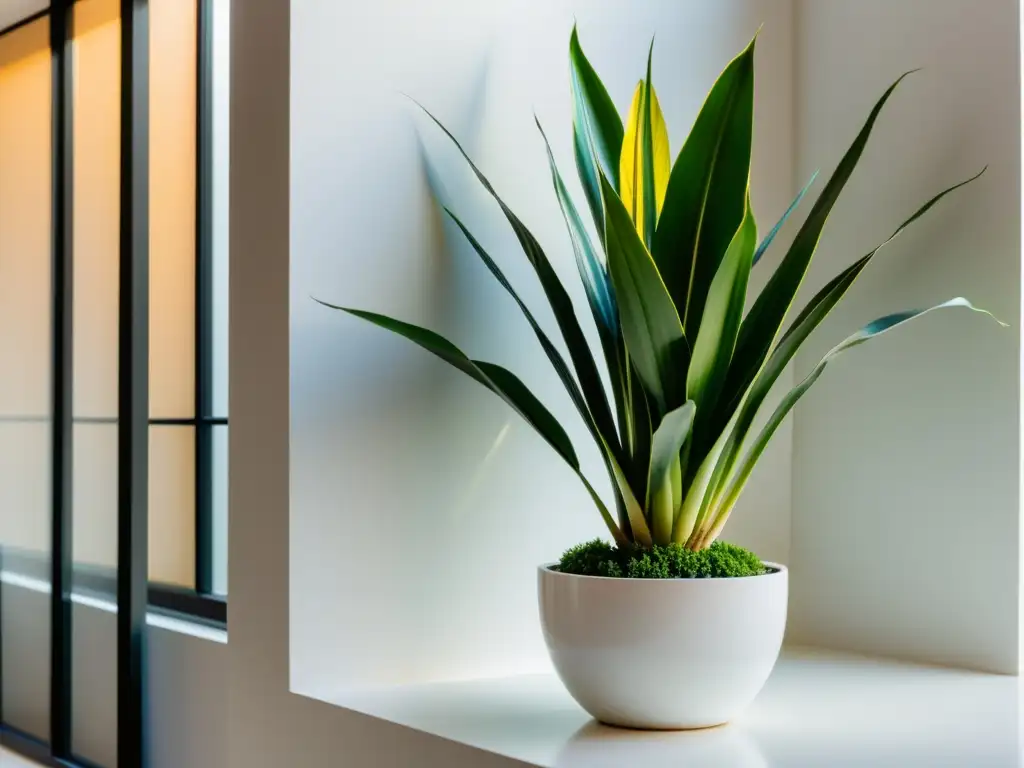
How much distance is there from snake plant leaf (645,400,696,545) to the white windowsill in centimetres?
113

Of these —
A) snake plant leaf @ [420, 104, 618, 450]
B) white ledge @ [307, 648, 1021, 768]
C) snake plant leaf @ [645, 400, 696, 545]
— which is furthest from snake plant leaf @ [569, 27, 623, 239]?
white ledge @ [307, 648, 1021, 768]

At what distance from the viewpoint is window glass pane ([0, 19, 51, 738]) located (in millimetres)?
2461

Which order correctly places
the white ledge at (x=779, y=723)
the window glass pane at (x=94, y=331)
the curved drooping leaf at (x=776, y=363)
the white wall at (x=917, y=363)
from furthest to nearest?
the window glass pane at (x=94, y=331)
the white wall at (x=917, y=363)
the curved drooping leaf at (x=776, y=363)
the white ledge at (x=779, y=723)

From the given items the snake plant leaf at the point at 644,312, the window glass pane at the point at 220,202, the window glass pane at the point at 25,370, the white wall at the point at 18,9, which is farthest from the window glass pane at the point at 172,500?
the snake plant leaf at the point at 644,312

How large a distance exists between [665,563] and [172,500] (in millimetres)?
1647

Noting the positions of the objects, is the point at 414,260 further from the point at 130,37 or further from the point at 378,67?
the point at 130,37

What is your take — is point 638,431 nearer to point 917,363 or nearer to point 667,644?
point 667,644

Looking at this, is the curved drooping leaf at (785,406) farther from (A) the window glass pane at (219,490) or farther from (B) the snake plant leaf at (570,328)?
(A) the window glass pane at (219,490)

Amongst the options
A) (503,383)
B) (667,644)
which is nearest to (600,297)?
(503,383)

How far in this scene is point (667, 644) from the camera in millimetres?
1030

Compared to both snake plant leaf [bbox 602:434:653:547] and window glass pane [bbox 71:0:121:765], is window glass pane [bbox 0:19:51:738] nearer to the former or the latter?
window glass pane [bbox 71:0:121:765]

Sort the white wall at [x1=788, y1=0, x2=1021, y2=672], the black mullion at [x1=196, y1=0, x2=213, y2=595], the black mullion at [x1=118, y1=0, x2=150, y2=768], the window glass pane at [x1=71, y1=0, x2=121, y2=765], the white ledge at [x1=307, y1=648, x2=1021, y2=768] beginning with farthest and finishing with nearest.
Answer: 1. the black mullion at [x1=196, y1=0, x2=213, y2=595]
2. the window glass pane at [x1=71, y1=0, x2=121, y2=765]
3. the black mullion at [x1=118, y1=0, x2=150, y2=768]
4. the white wall at [x1=788, y1=0, x2=1021, y2=672]
5. the white ledge at [x1=307, y1=648, x2=1021, y2=768]

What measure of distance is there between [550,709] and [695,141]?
0.61m

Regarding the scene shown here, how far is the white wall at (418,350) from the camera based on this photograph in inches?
49.5
